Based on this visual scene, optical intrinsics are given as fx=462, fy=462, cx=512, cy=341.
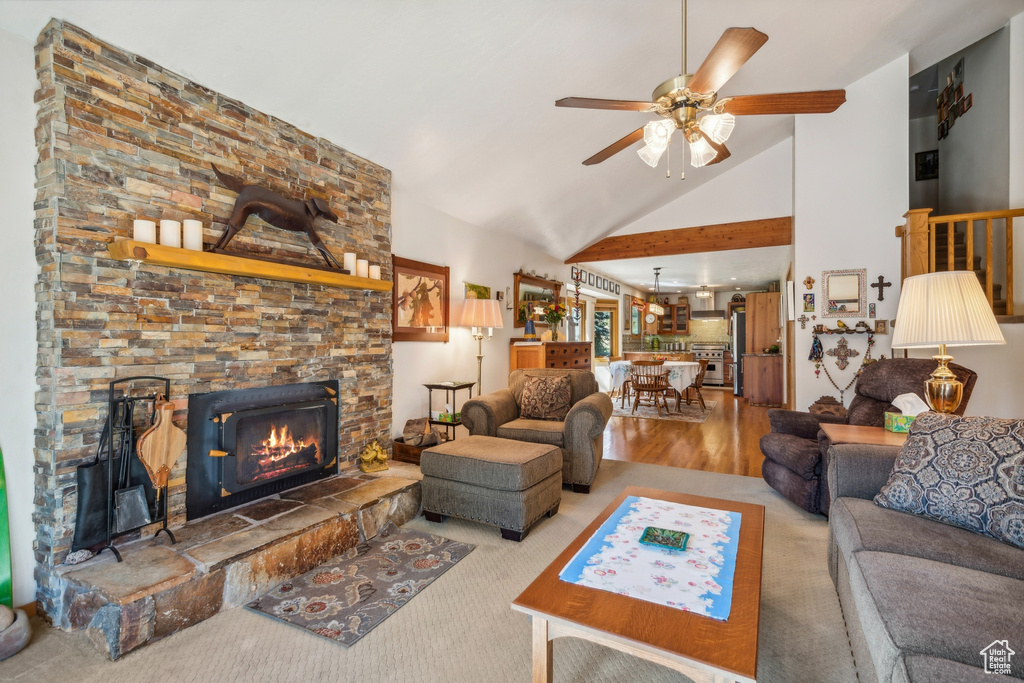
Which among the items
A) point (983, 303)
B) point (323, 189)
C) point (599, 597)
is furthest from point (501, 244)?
point (599, 597)

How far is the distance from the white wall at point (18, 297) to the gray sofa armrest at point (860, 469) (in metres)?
3.52

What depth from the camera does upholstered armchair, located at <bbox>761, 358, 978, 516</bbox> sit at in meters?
2.99

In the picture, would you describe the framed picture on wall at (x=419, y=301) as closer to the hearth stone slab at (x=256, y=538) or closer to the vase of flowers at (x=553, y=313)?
the hearth stone slab at (x=256, y=538)

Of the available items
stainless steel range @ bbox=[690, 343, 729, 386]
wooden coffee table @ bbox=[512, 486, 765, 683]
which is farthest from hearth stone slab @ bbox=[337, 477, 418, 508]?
stainless steel range @ bbox=[690, 343, 729, 386]

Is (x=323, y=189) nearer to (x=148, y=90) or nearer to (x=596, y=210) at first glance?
(x=148, y=90)

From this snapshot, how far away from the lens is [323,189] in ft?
10.4

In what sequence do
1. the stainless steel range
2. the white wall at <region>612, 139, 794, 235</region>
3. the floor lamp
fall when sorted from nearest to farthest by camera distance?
the floor lamp < the white wall at <region>612, 139, 794, 235</region> < the stainless steel range

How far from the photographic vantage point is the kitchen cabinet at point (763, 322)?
854cm

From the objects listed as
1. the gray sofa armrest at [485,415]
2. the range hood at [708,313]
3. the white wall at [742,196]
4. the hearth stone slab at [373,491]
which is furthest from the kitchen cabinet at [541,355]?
the range hood at [708,313]

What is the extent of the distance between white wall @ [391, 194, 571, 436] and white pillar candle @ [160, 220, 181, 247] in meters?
1.77

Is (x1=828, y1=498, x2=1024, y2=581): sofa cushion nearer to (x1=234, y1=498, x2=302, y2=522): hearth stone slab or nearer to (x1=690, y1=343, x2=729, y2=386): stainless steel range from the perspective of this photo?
(x1=234, y1=498, x2=302, y2=522): hearth stone slab

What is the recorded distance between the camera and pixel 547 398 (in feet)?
13.0

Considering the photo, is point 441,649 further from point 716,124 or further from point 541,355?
point 541,355

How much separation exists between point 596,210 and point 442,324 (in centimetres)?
260
